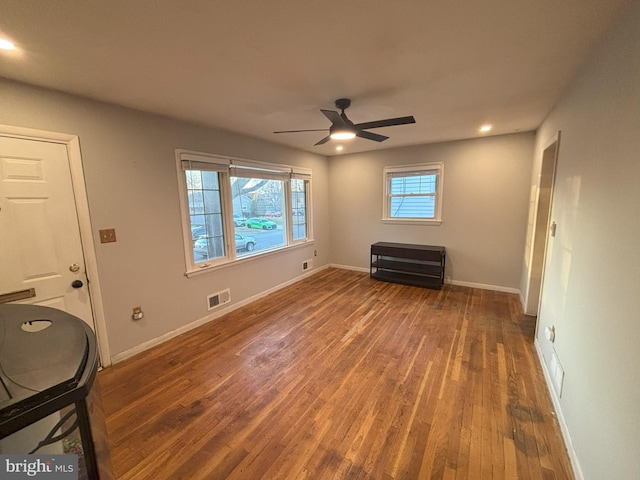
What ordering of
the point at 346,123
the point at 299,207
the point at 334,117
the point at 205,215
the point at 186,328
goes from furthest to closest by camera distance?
the point at 299,207, the point at 205,215, the point at 186,328, the point at 346,123, the point at 334,117

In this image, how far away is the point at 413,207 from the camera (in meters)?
4.84

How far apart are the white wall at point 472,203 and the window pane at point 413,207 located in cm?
20

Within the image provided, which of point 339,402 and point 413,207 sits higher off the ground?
point 413,207

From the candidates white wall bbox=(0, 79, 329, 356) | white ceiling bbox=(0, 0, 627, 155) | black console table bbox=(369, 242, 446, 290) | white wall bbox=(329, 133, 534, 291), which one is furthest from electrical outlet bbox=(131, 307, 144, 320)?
white wall bbox=(329, 133, 534, 291)

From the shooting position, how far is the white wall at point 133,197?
218cm

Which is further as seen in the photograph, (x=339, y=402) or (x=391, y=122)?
(x=391, y=122)

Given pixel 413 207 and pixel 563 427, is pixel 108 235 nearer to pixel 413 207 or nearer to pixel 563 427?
pixel 563 427

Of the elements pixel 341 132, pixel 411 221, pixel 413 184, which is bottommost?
pixel 411 221

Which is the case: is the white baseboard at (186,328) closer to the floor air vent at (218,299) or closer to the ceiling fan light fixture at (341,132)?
the floor air vent at (218,299)

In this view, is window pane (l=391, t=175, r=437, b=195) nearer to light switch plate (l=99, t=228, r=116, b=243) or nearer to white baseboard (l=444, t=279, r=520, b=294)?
white baseboard (l=444, t=279, r=520, b=294)

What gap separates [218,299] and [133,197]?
1575 mm

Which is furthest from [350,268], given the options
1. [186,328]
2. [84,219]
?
[84,219]

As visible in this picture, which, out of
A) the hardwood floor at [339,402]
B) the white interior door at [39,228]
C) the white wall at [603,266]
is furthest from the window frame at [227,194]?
the white wall at [603,266]

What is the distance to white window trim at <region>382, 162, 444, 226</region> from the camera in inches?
177
